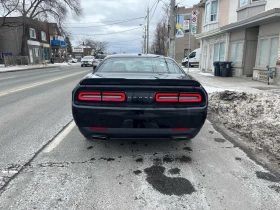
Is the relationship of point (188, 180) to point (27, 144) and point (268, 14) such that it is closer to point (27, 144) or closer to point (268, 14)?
point (27, 144)

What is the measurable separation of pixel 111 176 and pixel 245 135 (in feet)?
9.25

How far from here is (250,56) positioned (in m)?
13.7

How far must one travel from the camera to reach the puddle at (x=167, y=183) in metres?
2.63

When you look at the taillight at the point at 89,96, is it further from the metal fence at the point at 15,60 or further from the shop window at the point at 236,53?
the metal fence at the point at 15,60

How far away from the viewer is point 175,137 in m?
3.20

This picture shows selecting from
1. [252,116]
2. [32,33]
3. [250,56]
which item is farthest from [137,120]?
[32,33]

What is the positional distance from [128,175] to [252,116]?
11.9 feet

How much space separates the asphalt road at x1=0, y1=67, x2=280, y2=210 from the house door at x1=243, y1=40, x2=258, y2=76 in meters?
10.9

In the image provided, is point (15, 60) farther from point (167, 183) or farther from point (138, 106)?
point (167, 183)

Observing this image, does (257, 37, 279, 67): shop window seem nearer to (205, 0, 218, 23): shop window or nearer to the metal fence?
(205, 0, 218, 23): shop window

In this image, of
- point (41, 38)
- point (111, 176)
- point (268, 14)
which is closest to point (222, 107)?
point (111, 176)

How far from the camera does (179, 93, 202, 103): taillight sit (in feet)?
10.1

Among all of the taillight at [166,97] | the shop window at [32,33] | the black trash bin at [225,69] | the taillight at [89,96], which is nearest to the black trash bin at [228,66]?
the black trash bin at [225,69]

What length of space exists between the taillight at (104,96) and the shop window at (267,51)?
10.6 metres
